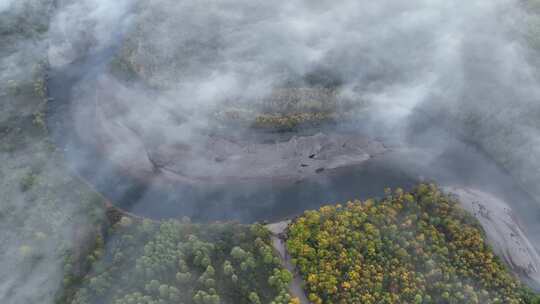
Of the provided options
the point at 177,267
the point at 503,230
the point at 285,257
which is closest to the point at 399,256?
the point at 285,257

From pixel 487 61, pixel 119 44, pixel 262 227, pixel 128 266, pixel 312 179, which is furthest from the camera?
pixel 119 44

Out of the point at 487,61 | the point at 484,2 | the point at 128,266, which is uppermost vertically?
the point at 484,2

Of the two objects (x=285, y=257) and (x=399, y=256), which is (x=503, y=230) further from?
(x=285, y=257)

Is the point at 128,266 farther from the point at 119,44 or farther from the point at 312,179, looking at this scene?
the point at 119,44

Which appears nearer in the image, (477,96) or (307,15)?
(477,96)

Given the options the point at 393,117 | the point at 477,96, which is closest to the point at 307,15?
the point at 393,117

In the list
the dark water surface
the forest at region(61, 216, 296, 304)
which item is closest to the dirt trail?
the forest at region(61, 216, 296, 304)

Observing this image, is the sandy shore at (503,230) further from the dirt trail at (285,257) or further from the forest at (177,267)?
the forest at (177,267)
